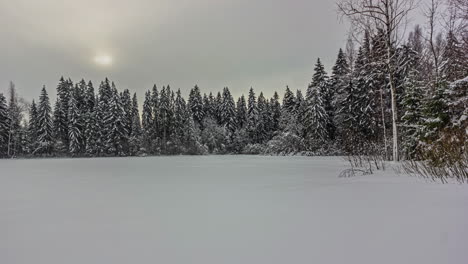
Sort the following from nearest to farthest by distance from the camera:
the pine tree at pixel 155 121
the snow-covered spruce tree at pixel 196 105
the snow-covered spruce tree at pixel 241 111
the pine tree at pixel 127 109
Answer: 1. the pine tree at pixel 155 121
2. the pine tree at pixel 127 109
3. the snow-covered spruce tree at pixel 196 105
4. the snow-covered spruce tree at pixel 241 111

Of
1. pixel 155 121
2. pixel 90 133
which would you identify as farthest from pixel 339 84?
pixel 90 133

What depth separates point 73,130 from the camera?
1244 inches

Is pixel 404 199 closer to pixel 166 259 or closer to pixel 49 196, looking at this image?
pixel 166 259

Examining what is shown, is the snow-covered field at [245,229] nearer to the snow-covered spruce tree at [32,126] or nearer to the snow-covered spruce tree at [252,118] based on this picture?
the snow-covered spruce tree at [252,118]

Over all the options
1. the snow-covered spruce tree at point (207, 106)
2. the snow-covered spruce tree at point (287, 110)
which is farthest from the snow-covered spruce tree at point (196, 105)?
the snow-covered spruce tree at point (287, 110)

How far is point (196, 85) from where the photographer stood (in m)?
42.9

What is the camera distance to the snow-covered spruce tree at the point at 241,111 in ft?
138

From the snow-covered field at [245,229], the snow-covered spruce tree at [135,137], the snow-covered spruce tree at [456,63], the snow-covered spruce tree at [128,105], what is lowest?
the snow-covered field at [245,229]

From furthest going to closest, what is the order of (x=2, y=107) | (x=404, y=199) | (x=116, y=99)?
1. (x=116, y=99)
2. (x=2, y=107)
3. (x=404, y=199)

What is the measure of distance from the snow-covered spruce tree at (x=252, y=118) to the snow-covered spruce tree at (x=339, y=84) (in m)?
14.7

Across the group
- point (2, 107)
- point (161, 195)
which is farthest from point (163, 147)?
point (161, 195)

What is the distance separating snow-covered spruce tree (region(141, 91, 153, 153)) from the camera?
114 feet

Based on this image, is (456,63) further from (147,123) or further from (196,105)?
(196,105)

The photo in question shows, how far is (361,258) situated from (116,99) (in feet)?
118
